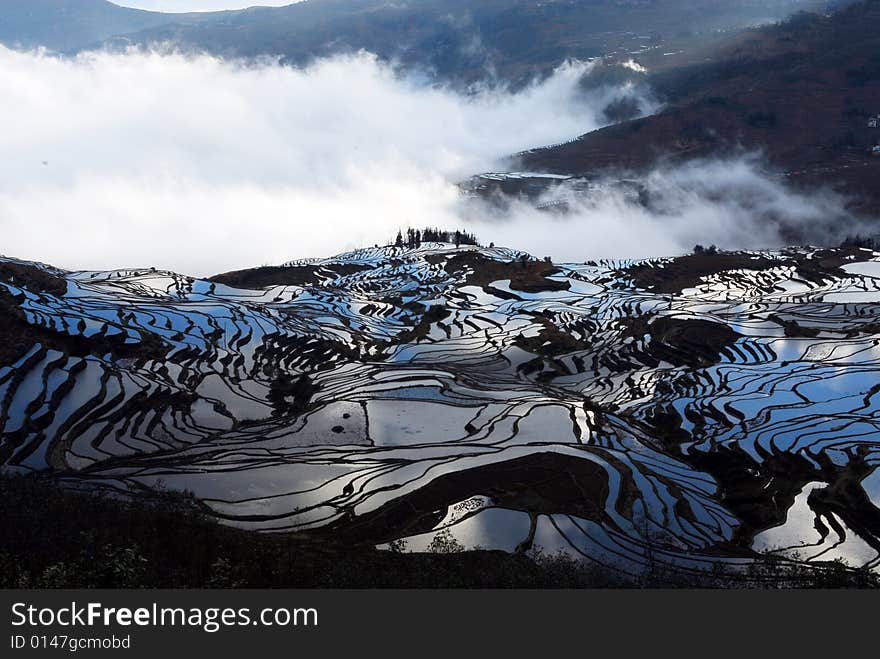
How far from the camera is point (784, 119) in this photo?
127125 millimetres

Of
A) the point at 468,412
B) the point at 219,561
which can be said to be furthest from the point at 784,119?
the point at 219,561

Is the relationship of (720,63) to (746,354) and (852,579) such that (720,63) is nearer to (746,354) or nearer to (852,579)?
(746,354)

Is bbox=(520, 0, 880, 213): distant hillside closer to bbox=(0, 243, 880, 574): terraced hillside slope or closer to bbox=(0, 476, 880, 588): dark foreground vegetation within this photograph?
bbox=(0, 243, 880, 574): terraced hillside slope

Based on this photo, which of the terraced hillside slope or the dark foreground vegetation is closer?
the dark foreground vegetation

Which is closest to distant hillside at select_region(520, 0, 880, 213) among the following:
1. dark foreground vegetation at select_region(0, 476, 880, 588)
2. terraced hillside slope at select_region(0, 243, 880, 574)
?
terraced hillside slope at select_region(0, 243, 880, 574)

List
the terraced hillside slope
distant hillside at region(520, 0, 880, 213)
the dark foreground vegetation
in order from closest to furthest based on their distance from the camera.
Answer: the dark foreground vegetation, the terraced hillside slope, distant hillside at region(520, 0, 880, 213)

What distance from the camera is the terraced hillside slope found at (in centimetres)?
1747

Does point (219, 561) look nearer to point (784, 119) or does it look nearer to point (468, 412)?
point (468, 412)

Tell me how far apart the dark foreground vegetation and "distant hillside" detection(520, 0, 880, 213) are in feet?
361

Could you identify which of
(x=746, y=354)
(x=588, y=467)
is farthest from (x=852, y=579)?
(x=746, y=354)

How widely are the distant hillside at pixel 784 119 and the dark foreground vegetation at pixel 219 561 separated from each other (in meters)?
110

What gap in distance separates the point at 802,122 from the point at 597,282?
99.2m

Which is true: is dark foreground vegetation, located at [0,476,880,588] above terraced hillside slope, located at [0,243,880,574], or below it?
above

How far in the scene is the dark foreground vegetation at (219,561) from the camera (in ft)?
38.3
